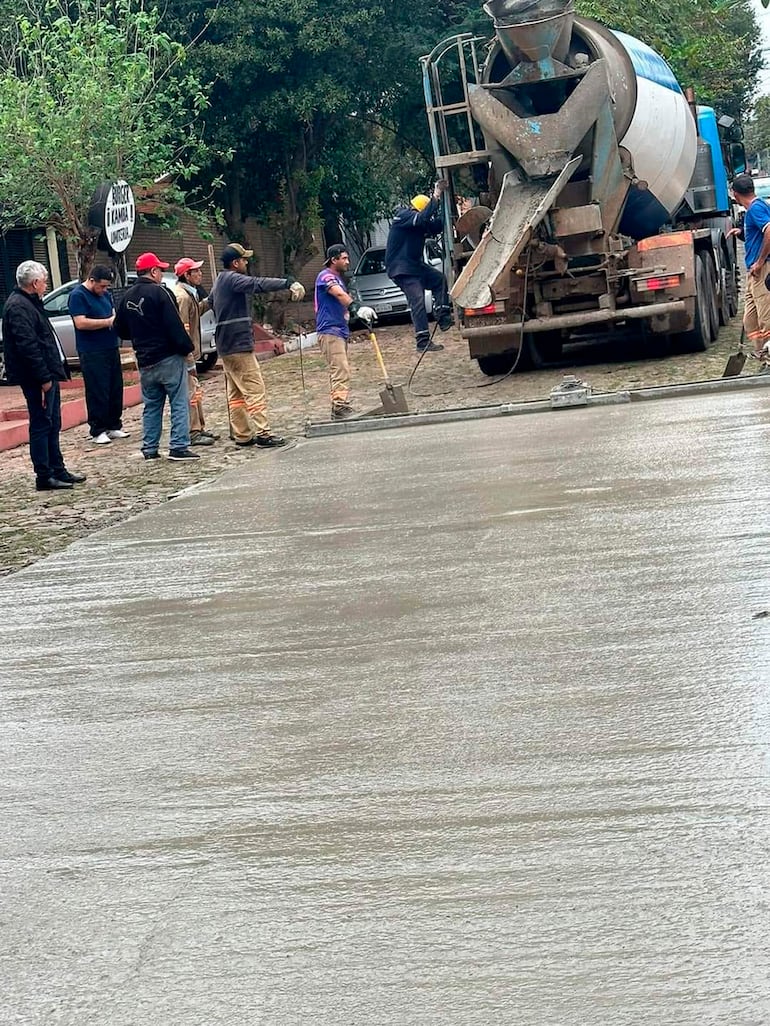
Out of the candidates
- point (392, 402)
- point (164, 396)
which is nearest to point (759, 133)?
point (392, 402)

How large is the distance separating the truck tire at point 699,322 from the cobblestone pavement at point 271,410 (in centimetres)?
15

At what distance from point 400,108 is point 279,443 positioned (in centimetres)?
1791

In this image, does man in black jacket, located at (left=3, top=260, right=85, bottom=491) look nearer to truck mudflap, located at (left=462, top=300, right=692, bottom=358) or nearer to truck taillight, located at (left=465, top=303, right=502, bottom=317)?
truck taillight, located at (left=465, top=303, right=502, bottom=317)

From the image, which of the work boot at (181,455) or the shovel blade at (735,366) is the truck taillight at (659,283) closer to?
the shovel blade at (735,366)

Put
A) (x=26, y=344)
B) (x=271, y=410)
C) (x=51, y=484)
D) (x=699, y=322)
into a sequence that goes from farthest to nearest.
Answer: (x=271, y=410) → (x=699, y=322) → (x=51, y=484) → (x=26, y=344)

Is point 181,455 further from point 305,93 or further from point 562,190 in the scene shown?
point 305,93

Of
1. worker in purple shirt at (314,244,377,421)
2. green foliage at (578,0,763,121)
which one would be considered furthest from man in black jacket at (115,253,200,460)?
green foliage at (578,0,763,121)

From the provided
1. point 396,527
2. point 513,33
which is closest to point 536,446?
point 396,527

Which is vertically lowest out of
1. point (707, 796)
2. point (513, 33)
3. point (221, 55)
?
point (707, 796)

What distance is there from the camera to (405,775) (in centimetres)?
441

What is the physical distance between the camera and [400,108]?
30.2 metres

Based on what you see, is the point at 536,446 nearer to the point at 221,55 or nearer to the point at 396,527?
the point at 396,527

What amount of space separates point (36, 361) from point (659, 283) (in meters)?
6.78

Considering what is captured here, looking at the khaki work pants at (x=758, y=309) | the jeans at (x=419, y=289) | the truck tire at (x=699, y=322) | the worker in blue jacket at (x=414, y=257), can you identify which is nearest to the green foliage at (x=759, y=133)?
the jeans at (x=419, y=289)
